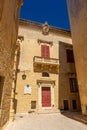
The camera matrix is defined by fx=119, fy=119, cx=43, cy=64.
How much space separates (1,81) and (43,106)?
772 cm

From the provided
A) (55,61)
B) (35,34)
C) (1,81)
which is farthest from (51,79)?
(1,81)

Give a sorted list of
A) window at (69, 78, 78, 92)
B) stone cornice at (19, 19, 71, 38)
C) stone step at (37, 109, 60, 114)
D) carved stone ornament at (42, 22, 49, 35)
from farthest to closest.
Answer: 1. carved stone ornament at (42, 22, 49, 35)
2. stone cornice at (19, 19, 71, 38)
3. window at (69, 78, 78, 92)
4. stone step at (37, 109, 60, 114)

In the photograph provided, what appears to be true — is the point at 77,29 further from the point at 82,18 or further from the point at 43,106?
the point at 43,106

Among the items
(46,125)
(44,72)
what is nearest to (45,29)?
(44,72)

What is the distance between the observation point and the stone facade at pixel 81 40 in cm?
910

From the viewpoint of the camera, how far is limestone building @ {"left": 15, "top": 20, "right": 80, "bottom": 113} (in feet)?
38.8

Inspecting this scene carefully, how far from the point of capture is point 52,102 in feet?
40.9

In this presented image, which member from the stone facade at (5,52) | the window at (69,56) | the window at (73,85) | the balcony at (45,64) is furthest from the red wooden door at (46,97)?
the stone facade at (5,52)

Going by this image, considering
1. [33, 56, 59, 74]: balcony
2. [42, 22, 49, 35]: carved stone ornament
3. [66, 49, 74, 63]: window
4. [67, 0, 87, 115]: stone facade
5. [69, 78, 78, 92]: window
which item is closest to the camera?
[67, 0, 87, 115]: stone facade

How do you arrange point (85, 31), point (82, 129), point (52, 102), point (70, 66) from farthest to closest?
point (70, 66)
point (52, 102)
point (85, 31)
point (82, 129)

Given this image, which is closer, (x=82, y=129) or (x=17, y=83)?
(x=82, y=129)

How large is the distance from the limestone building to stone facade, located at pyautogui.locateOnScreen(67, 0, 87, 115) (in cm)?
359

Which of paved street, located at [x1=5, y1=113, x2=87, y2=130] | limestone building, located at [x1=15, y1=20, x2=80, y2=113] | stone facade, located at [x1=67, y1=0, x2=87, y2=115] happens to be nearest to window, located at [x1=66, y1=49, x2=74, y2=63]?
limestone building, located at [x1=15, y1=20, x2=80, y2=113]

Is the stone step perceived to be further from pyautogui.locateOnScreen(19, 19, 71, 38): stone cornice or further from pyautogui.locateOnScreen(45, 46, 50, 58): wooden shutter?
pyautogui.locateOnScreen(19, 19, 71, 38): stone cornice
